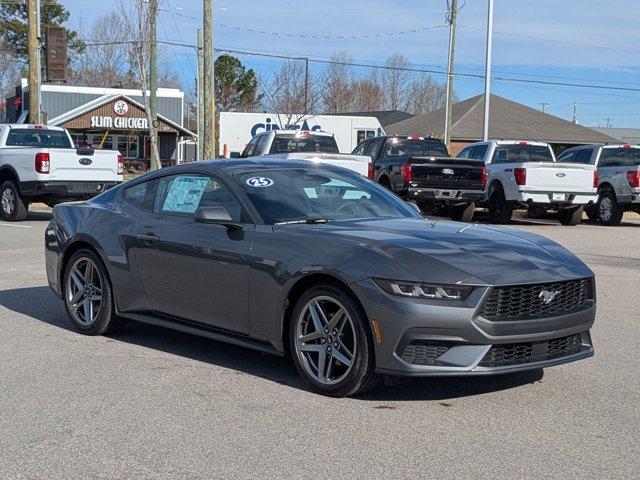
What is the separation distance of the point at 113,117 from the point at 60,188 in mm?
40517

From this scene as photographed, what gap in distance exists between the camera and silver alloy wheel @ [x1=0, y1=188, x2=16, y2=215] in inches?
741

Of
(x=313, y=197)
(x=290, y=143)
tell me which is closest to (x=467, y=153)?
(x=290, y=143)

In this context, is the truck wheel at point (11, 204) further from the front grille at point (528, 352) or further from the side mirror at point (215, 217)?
the front grille at point (528, 352)

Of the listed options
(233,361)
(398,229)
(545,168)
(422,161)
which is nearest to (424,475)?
(398,229)

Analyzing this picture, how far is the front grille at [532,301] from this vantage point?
17.5ft

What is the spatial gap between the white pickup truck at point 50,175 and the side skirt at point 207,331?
11606mm

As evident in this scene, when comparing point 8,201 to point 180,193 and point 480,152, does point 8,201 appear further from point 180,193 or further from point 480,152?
point 180,193

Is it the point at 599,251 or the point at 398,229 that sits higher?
the point at 398,229

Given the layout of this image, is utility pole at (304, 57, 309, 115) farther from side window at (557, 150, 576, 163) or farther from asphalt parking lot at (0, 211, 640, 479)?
asphalt parking lot at (0, 211, 640, 479)

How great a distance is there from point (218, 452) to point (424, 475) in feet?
3.55

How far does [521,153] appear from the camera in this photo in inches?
879

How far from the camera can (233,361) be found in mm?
6797

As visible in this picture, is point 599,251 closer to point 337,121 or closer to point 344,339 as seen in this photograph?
point 344,339

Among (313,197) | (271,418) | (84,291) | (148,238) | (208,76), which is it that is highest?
(208,76)
